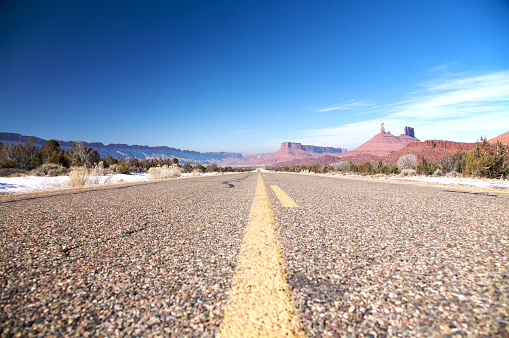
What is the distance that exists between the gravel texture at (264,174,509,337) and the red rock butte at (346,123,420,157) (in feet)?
475

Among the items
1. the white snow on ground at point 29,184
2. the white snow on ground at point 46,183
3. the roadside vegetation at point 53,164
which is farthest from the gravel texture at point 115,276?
the roadside vegetation at point 53,164

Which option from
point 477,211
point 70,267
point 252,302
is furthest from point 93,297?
point 477,211

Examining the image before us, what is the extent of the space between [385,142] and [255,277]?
559ft

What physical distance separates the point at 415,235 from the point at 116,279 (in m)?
2.86

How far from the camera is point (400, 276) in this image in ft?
4.94

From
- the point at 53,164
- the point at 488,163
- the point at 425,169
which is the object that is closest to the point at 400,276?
the point at 488,163

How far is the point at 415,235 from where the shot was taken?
239 cm

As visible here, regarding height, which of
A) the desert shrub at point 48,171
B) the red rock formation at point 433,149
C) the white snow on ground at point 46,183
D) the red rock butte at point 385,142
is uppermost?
the red rock butte at point 385,142

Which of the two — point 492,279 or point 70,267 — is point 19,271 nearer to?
point 70,267

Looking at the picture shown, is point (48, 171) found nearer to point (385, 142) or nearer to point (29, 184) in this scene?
point (29, 184)

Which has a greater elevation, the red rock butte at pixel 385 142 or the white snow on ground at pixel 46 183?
the red rock butte at pixel 385 142

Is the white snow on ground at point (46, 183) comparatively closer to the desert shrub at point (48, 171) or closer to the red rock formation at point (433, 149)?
the desert shrub at point (48, 171)

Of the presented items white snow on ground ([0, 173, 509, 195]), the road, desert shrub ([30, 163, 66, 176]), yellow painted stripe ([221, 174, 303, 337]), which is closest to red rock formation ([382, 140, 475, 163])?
white snow on ground ([0, 173, 509, 195])

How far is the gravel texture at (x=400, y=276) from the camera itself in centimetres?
105
